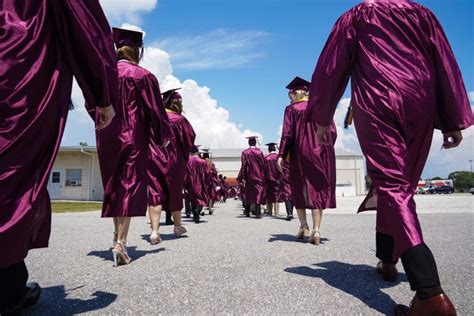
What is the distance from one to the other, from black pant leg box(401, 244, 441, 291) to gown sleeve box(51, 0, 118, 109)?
71.3 inches

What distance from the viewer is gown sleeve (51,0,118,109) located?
1878mm

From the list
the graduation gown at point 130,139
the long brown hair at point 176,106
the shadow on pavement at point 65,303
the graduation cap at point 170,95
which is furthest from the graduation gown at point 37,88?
the long brown hair at point 176,106

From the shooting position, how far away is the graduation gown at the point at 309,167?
451 centimetres

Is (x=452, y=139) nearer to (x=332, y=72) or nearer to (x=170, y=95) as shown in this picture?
(x=332, y=72)

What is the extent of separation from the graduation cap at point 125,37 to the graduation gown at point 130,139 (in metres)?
0.20

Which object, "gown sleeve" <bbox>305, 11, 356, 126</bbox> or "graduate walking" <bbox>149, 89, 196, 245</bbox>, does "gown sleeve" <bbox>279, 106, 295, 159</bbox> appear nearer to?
"graduate walking" <bbox>149, 89, 196, 245</bbox>

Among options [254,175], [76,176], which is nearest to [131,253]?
[254,175]

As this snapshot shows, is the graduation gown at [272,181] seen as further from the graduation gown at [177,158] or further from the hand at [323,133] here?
the hand at [323,133]

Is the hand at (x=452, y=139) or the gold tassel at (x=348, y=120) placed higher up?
the gold tassel at (x=348, y=120)

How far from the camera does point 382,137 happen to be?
6.95ft

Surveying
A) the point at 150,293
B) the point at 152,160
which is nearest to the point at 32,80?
the point at 150,293

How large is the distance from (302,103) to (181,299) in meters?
3.59

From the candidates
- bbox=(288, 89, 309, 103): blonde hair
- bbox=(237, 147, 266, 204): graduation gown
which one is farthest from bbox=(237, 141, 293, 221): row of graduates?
bbox=(288, 89, 309, 103): blonde hair

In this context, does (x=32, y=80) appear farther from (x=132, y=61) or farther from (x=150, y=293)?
(x=132, y=61)
